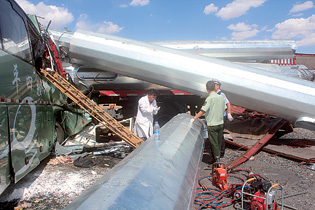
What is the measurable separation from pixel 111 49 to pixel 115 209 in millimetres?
4282

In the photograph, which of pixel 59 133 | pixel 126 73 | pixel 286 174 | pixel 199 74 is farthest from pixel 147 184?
pixel 59 133

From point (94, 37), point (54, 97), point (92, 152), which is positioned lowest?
point (92, 152)

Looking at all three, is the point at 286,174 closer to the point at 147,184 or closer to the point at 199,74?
the point at 199,74

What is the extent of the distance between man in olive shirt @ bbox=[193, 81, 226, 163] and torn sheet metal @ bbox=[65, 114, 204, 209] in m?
2.12

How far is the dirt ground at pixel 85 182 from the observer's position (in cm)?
309

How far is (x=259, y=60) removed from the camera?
767cm

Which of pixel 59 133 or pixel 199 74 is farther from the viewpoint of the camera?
pixel 59 133

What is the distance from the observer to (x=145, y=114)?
5086 millimetres

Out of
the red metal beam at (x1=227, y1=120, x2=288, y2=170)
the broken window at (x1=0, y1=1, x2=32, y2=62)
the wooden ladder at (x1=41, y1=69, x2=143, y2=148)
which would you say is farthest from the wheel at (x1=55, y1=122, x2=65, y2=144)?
the red metal beam at (x1=227, y1=120, x2=288, y2=170)

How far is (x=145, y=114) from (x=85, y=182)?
1937 mm

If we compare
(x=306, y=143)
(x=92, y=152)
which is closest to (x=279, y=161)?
(x=306, y=143)

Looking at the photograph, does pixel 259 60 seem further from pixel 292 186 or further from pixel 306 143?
pixel 292 186

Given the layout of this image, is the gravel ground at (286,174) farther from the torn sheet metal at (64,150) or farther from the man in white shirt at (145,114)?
the torn sheet metal at (64,150)

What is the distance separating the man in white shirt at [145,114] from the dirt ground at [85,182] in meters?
0.77
